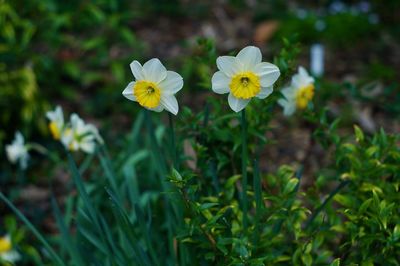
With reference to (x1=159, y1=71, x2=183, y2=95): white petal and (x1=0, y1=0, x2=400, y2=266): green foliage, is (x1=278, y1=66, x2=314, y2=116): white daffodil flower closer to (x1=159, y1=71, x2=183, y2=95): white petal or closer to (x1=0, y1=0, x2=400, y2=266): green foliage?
(x1=0, y1=0, x2=400, y2=266): green foliage

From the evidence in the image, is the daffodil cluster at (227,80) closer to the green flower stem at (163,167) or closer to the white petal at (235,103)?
the white petal at (235,103)

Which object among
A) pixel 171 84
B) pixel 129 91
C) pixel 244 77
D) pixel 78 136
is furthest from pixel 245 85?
pixel 78 136

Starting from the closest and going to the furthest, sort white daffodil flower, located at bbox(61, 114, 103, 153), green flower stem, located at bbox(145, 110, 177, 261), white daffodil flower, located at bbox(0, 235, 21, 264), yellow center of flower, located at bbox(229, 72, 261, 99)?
1. yellow center of flower, located at bbox(229, 72, 261, 99)
2. green flower stem, located at bbox(145, 110, 177, 261)
3. white daffodil flower, located at bbox(61, 114, 103, 153)
4. white daffodil flower, located at bbox(0, 235, 21, 264)

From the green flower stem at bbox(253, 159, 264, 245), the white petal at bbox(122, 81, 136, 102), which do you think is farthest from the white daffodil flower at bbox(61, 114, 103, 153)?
the green flower stem at bbox(253, 159, 264, 245)

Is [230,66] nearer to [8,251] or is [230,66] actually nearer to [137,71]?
[137,71]

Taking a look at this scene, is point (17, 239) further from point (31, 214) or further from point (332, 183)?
point (332, 183)
